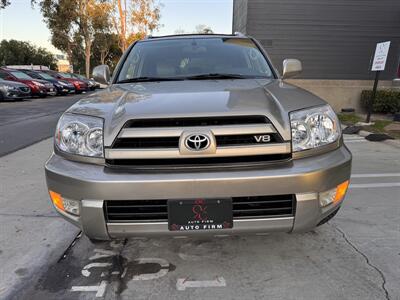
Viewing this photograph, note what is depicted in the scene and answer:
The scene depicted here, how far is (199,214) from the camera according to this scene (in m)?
2.04

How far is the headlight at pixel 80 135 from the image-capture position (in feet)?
7.09

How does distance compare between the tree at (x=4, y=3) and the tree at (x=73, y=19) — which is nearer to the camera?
the tree at (x=4, y=3)

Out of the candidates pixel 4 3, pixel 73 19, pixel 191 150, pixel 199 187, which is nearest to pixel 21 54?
pixel 73 19

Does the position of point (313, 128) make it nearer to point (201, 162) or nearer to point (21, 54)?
point (201, 162)

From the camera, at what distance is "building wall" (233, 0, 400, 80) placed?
11.8 metres

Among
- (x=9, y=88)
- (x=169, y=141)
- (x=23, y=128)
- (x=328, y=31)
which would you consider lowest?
(x=9, y=88)

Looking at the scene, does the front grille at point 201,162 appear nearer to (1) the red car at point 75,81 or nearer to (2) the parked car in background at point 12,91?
(2) the parked car in background at point 12,91

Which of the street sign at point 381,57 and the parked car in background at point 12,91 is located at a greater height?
the street sign at point 381,57

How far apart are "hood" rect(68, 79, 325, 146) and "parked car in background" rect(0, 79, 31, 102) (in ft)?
49.2

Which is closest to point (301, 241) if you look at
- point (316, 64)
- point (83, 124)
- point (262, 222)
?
point (262, 222)

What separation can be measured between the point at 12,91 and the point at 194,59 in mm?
14933

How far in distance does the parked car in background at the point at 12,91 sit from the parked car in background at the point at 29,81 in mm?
1517

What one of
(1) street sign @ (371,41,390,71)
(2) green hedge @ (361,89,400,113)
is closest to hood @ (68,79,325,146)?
(1) street sign @ (371,41,390,71)

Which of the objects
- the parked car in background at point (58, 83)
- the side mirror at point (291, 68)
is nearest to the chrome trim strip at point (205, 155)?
the side mirror at point (291, 68)
